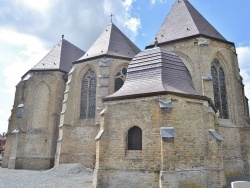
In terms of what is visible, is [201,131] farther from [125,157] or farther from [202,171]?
[125,157]

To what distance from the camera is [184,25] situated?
18.2 m

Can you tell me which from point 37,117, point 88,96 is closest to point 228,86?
point 88,96

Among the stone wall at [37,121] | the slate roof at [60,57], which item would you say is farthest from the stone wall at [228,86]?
the stone wall at [37,121]

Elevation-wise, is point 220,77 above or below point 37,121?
above

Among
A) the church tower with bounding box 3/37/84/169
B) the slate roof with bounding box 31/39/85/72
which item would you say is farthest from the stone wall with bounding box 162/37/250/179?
the church tower with bounding box 3/37/84/169

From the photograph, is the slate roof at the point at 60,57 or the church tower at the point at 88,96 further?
the slate roof at the point at 60,57

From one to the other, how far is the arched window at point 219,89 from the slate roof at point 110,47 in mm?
6710

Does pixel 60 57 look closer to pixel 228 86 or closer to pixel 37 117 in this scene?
pixel 37 117

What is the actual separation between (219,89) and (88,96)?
10128 millimetres

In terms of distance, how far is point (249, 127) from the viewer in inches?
615

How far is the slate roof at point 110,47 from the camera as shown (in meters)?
18.9

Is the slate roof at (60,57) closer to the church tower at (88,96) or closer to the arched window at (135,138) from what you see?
the church tower at (88,96)

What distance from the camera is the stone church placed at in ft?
31.0

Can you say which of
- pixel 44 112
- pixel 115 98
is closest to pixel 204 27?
pixel 115 98
